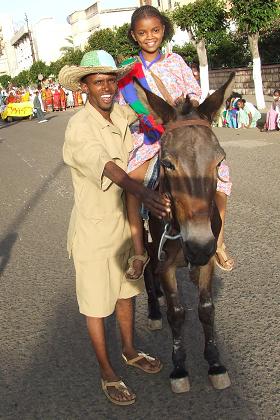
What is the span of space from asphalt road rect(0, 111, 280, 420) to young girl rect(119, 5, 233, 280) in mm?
804

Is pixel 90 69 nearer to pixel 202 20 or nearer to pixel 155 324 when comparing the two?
pixel 155 324

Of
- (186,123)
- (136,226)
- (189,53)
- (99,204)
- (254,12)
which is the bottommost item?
(136,226)

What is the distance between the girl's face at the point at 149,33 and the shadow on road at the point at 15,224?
11.7ft

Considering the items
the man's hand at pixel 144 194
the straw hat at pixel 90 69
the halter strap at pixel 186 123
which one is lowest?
the man's hand at pixel 144 194

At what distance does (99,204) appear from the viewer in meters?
3.28

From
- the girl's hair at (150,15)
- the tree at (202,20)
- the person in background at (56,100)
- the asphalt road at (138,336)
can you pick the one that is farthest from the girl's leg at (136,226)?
the person in background at (56,100)

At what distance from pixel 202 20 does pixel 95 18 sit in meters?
56.3

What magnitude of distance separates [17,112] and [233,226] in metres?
28.6

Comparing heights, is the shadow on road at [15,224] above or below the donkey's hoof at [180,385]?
below

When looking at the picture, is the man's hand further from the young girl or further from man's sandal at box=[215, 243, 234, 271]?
man's sandal at box=[215, 243, 234, 271]

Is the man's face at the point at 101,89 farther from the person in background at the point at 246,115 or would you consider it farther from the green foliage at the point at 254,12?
the green foliage at the point at 254,12

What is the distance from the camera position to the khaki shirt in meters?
3.08

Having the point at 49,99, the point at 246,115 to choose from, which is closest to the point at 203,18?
the point at 246,115

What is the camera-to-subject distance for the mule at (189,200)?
2605 mm
